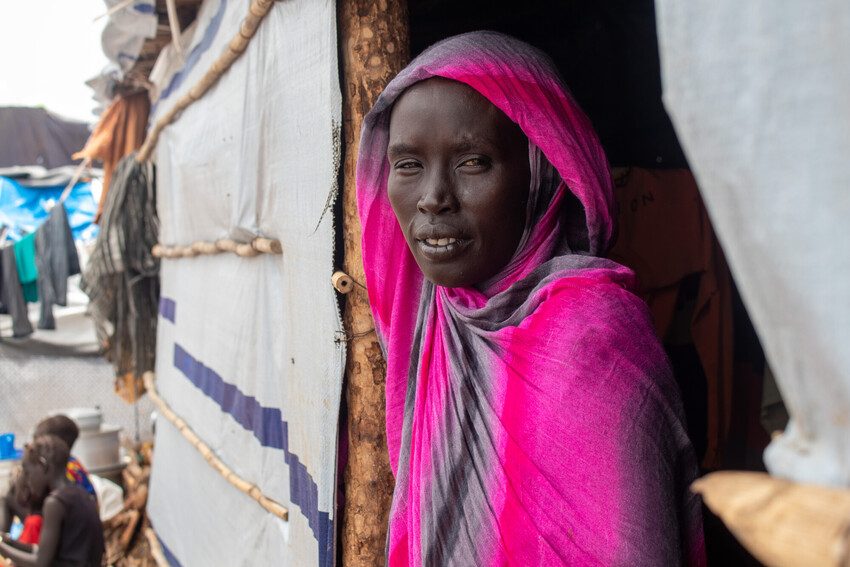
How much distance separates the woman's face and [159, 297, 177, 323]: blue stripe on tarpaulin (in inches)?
135

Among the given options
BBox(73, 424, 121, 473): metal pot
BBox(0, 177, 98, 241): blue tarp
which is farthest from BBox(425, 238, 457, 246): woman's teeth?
BBox(0, 177, 98, 241): blue tarp

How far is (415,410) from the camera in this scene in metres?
1.71

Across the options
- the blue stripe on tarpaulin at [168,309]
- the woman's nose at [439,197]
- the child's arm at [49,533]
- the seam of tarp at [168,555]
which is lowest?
the seam of tarp at [168,555]

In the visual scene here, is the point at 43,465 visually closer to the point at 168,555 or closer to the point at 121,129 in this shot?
the point at 168,555

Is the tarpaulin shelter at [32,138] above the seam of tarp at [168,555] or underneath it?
above

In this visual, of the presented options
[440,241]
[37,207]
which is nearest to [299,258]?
[440,241]

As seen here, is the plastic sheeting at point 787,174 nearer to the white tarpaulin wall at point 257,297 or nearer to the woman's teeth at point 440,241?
the woman's teeth at point 440,241

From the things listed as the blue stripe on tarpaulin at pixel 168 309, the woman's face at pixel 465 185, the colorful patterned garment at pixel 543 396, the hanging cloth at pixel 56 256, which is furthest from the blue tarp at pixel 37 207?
the woman's face at pixel 465 185

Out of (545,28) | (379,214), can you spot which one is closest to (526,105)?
(379,214)

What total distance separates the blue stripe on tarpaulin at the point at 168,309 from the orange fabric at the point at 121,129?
135cm

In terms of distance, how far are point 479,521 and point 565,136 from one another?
2.43 ft

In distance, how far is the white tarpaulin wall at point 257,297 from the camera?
86.8 inches

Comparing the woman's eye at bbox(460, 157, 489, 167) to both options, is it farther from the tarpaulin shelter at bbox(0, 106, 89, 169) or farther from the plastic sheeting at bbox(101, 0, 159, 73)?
the tarpaulin shelter at bbox(0, 106, 89, 169)

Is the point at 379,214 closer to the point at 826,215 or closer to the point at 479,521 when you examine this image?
the point at 479,521
